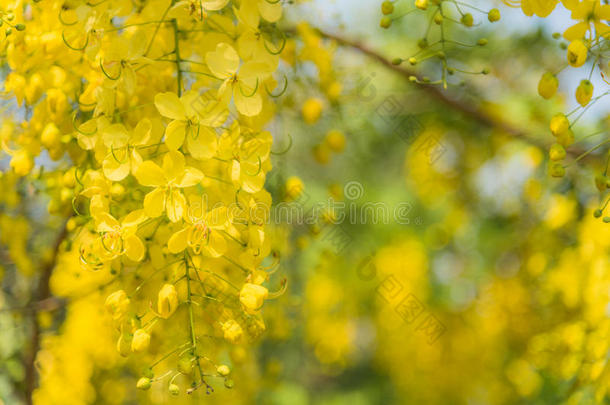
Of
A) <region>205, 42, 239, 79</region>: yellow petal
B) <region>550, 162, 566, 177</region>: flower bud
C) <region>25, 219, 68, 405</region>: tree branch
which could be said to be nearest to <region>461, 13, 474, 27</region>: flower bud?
<region>550, 162, 566, 177</region>: flower bud

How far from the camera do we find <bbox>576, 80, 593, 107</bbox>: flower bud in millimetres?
898

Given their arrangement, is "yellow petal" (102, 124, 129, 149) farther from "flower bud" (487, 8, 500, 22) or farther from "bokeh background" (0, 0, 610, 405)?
"flower bud" (487, 8, 500, 22)

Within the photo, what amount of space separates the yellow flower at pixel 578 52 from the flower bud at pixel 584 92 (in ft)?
0.12

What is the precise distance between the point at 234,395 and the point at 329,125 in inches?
31.1

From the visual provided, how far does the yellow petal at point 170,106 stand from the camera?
84 centimetres

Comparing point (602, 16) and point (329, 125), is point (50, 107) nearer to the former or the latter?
point (329, 125)

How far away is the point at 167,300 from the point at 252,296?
11cm

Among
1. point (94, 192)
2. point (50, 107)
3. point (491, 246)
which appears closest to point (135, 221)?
point (94, 192)

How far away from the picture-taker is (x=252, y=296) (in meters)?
0.85

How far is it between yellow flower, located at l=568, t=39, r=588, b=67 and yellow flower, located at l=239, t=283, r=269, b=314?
0.52 meters

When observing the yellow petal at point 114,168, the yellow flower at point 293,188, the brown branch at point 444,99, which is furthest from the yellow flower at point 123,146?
the brown branch at point 444,99

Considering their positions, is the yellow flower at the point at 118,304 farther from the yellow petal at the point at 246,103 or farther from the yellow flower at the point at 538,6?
the yellow flower at the point at 538,6

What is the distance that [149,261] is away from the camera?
99 cm

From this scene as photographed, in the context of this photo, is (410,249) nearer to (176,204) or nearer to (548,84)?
(548,84)
